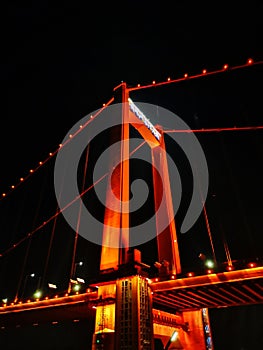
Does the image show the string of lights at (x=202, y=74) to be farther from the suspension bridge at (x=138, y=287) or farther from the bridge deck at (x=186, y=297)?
the bridge deck at (x=186, y=297)

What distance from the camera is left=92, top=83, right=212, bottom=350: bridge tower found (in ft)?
29.1

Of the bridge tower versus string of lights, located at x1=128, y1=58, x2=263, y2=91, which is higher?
string of lights, located at x1=128, y1=58, x2=263, y2=91

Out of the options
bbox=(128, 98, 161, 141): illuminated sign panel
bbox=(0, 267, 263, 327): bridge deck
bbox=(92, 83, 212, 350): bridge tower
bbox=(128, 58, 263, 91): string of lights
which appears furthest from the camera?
bbox=(128, 98, 161, 141): illuminated sign panel

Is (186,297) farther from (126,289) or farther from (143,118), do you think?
(143,118)

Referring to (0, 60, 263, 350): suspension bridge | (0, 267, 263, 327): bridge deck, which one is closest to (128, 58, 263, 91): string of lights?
(0, 60, 263, 350): suspension bridge

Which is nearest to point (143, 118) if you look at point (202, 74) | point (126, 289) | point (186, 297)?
point (202, 74)

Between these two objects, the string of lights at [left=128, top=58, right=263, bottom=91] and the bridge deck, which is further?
the string of lights at [left=128, top=58, right=263, bottom=91]

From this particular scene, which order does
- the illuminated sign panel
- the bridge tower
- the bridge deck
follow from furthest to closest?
the illuminated sign panel < the bridge deck < the bridge tower

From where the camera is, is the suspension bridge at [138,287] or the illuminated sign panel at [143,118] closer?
the suspension bridge at [138,287]

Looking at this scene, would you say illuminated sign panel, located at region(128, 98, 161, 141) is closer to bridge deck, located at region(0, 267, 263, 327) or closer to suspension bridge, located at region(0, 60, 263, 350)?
suspension bridge, located at region(0, 60, 263, 350)

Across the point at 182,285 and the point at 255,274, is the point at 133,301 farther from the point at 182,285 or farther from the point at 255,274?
the point at 255,274

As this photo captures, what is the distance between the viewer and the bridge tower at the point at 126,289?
8.87 metres

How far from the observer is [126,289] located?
9398 mm

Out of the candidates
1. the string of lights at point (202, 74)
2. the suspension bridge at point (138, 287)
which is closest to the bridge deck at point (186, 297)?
the suspension bridge at point (138, 287)
